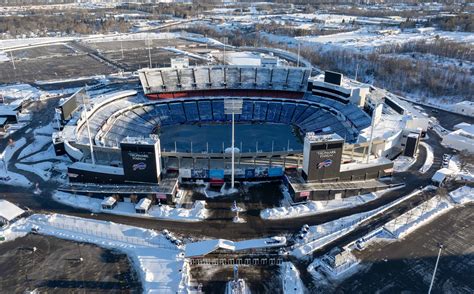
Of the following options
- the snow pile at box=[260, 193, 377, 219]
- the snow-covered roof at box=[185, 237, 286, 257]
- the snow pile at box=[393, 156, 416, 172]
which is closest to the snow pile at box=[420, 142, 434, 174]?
the snow pile at box=[393, 156, 416, 172]

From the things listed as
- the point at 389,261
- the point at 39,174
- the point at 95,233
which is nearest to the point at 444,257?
the point at 389,261

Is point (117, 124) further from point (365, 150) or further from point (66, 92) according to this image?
point (365, 150)

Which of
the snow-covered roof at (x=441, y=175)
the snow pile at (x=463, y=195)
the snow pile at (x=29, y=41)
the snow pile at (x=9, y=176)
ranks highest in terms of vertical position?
the snow pile at (x=29, y=41)

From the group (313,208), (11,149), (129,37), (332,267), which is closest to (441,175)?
(313,208)

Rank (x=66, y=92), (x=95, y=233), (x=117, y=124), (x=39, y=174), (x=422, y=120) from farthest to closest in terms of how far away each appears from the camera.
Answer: (x=66, y=92) → (x=117, y=124) → (x=422, y=120) → (x=39, y=174) → (x=95, y=233)

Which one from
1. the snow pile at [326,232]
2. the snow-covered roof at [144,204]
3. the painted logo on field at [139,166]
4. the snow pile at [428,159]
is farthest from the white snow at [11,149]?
the snow pile at [428,159]

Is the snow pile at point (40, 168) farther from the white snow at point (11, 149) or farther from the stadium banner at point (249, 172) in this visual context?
the stadium banner at point (249, 172)

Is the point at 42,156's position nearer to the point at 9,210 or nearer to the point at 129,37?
the point at 9,210
